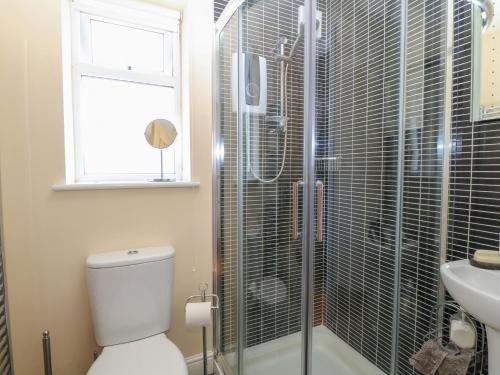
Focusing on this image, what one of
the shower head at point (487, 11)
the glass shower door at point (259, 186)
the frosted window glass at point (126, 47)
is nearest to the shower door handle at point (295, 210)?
the glass shower door at point (259, 186)

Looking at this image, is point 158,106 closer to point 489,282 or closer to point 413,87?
point 413,87

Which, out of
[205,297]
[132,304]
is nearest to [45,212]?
[132,304]

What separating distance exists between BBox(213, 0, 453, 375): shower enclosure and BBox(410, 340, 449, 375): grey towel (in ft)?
0.49

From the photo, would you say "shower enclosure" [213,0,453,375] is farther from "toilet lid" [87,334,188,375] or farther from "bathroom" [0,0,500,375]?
"toilet lid" [87,334,188,375]

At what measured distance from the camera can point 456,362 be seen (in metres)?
1.09

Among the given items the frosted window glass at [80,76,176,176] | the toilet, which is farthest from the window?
the toilet

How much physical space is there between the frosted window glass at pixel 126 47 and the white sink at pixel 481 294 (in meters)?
1.83

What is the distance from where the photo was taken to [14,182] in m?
1.28

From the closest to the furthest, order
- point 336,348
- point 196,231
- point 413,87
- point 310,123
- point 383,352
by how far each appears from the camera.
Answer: point 310,123 < point 413,87 < point 383,352 < point 196,231 < point 336,348

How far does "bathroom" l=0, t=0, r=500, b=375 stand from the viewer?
120 cm

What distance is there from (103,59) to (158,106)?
0.39 m

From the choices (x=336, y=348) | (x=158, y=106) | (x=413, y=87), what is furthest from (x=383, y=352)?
(x=158, y=106)

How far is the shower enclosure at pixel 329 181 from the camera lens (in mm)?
1296

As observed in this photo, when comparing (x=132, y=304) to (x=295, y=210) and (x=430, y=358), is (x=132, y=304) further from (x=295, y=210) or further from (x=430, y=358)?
(x=430, y=358)
